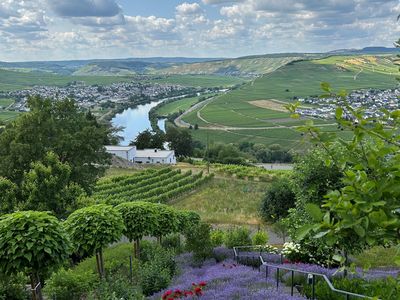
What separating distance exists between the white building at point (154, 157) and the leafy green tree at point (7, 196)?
167 feet

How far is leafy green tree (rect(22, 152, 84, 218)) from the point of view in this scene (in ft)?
67.1

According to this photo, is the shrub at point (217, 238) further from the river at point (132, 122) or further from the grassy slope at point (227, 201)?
the river at point (132, 122)

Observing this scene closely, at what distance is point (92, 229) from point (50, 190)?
31.2ft

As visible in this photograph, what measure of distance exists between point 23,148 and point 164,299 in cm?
1717

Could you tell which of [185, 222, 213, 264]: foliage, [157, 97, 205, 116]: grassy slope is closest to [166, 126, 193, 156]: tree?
[185, 222, 213, 264]: foliage

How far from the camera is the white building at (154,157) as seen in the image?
73125 millimetres

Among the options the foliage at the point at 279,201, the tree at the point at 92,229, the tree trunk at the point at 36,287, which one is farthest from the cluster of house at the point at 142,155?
the tree trunk at the point at 36,287

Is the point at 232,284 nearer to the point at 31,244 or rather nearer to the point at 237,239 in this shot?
the point at 31,244

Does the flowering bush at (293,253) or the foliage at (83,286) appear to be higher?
the foliage at (83,286)

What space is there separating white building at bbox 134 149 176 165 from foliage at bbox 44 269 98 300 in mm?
60213

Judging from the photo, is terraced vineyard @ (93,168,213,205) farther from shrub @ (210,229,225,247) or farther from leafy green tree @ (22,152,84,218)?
shrub @ (210,229,225,247)

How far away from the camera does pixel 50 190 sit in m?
20.8

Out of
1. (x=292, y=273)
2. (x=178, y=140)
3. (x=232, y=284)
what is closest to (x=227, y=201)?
(x=232, y=284)

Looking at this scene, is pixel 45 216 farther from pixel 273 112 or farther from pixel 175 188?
pixel 273 112
